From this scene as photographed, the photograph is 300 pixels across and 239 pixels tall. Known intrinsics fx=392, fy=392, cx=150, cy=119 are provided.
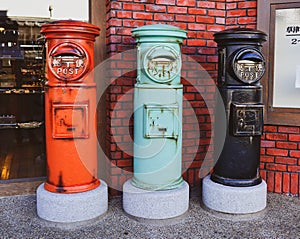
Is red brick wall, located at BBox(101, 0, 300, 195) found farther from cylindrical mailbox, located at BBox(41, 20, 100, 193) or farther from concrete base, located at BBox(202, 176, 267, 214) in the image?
concrete base, located at BBox(202, 176, 267, 214)

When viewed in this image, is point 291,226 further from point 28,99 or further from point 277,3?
point 28,99

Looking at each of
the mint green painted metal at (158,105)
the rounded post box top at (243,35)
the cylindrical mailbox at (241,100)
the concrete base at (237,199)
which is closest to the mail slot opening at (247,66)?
the cylindrical mailbox at (241,100)

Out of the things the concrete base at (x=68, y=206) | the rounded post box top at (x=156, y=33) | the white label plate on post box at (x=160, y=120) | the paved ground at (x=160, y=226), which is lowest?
the paved ground at (x=160, y=226)

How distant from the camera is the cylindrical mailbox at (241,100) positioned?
366 centimetres

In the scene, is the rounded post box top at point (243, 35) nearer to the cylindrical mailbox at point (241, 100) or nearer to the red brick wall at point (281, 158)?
the cylindrical mailbox at point (241, 100)

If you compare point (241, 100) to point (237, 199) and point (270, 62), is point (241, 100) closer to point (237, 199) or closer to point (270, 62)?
point (270, 62)

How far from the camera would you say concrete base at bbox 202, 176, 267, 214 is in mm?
3750

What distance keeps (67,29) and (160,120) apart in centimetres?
114

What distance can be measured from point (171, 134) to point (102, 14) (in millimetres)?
1546

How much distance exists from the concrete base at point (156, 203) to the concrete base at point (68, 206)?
0.32 meters

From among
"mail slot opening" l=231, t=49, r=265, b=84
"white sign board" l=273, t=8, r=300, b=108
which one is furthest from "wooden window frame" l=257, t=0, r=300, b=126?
"mail slot opening" l=231, t=49, r=265, b=84

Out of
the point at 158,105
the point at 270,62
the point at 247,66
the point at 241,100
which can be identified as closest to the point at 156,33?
the point at 158,105

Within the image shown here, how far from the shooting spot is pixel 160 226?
354 centimetres

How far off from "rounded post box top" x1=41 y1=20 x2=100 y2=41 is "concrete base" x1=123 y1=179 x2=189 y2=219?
151 centimetres
